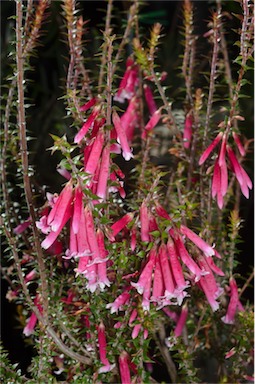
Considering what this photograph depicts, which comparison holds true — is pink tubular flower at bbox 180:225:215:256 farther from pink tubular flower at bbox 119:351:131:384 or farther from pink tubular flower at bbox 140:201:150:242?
pink tubular flower at bbox 119:351:131:384

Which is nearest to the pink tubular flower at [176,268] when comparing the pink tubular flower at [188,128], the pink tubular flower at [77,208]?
the pink tubular flower at [77,208]

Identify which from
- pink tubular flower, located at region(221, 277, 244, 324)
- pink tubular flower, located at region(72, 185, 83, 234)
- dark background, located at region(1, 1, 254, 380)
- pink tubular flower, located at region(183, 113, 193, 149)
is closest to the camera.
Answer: pink tubular flower, located at region(72, 185, 83, 234)

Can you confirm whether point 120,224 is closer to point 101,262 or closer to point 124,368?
point 101,262

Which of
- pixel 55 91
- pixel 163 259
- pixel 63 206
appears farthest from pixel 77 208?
pixel 55 91

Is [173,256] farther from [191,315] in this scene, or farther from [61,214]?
[191,315]

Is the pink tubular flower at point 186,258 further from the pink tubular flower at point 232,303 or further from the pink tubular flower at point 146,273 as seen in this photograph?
the pink tubular flower at point 232,303

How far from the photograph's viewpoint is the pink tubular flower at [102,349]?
0.79m

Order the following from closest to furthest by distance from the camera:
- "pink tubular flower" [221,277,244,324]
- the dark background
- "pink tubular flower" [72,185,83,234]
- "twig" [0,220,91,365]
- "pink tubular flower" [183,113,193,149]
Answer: "pink tubular flower" [72,185,83,234] → "twig" [0,220,91,365] → "pink tubular flower" [221,277,244,324] → "pink tubular flower" [183,113,193,149] → the dark background

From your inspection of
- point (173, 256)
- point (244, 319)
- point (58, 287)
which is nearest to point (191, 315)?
point (244, 319)

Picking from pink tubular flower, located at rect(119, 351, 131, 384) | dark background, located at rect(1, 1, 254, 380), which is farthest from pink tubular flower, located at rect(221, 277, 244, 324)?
dark background, located at rect(1, 1, 254, 380)

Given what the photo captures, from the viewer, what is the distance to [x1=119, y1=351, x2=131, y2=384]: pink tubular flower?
80 centimetres

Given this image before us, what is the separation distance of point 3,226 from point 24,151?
10 cm

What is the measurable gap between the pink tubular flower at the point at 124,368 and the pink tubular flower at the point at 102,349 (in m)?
0.01

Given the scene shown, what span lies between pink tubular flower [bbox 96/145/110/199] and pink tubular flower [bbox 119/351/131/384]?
24 cm
